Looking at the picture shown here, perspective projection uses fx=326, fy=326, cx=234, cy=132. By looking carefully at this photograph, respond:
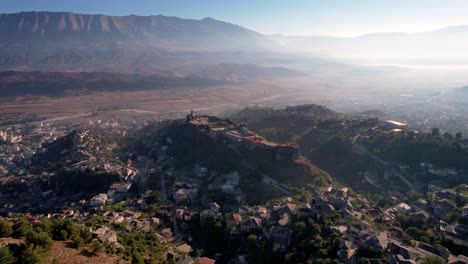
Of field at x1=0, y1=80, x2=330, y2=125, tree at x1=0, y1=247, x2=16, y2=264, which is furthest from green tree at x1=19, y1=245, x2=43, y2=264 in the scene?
field at x1=0, y1=80, x2=330, y2=125

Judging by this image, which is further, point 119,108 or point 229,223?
point 119,108

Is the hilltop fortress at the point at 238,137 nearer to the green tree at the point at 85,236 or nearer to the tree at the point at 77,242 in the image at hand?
the green tree at the point at 85,236

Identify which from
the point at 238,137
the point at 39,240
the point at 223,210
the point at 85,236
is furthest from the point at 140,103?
the point at 39,240

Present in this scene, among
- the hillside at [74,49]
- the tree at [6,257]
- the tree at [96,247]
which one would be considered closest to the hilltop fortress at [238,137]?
the tree at [96,247]

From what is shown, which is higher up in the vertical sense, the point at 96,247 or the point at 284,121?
the point at 284,121

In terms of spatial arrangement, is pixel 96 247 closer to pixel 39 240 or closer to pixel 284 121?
pixel 39 240

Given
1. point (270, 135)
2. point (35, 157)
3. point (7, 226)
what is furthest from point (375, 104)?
point (7, 226)

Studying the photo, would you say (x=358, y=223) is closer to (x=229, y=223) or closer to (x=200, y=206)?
(x=229, y=223)
